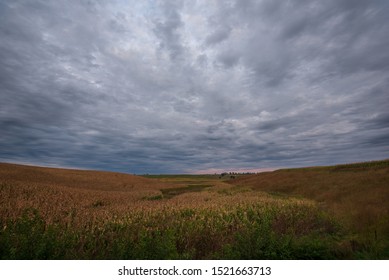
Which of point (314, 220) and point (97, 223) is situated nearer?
point (97, 223)


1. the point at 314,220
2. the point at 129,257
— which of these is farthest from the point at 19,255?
the point at 314,220

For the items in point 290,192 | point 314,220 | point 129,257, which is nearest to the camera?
point 129,257

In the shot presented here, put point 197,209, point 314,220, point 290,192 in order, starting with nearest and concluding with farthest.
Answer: point 314,220 < point 197,209 < point 290,192

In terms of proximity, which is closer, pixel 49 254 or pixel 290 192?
pixel 49 254

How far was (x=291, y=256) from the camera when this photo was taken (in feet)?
25.4
